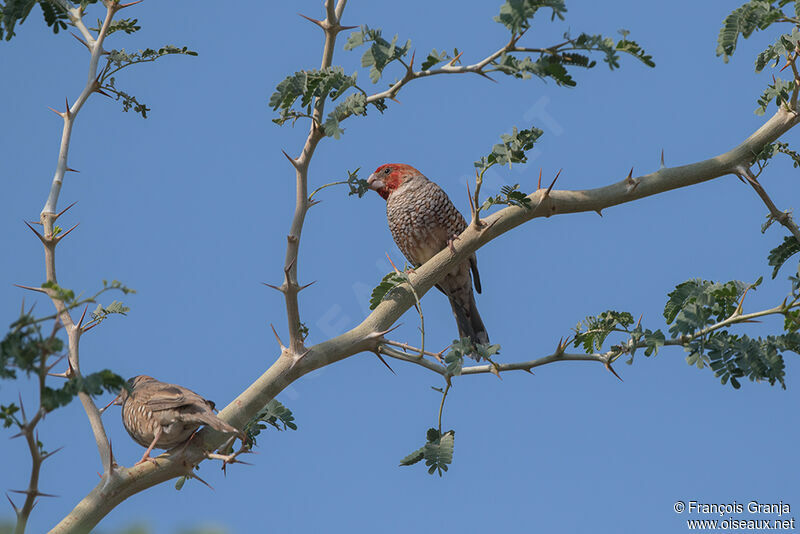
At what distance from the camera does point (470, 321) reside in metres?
8.09

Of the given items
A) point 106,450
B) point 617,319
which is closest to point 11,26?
point 106,450

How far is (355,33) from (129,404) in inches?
126

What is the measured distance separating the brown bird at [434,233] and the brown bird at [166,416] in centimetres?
285

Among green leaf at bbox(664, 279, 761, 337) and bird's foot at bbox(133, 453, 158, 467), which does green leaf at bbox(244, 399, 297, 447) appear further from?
green leaf at bbox(664, 279, 761, 337)

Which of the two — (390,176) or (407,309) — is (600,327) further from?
(390,176)

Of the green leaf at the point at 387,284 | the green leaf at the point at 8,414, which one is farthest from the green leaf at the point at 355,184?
the green leaf at the point at 8,414

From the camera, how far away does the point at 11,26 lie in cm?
505

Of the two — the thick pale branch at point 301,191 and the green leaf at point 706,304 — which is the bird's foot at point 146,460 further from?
the green leaf at point 706,304

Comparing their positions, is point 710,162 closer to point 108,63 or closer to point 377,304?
point 377,304

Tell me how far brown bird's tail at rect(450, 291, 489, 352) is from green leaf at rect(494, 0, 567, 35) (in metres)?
3.93

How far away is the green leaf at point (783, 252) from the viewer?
5875 mm

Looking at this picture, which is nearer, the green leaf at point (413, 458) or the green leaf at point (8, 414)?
the green leaf at point (8, 414)

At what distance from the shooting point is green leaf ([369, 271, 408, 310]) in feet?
18.4

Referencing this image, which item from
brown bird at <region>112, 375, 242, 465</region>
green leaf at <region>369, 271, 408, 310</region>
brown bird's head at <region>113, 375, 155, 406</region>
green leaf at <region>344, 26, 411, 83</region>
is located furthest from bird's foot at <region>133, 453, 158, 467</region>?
green leaf at <region>344, 26, 411, 83</region>
